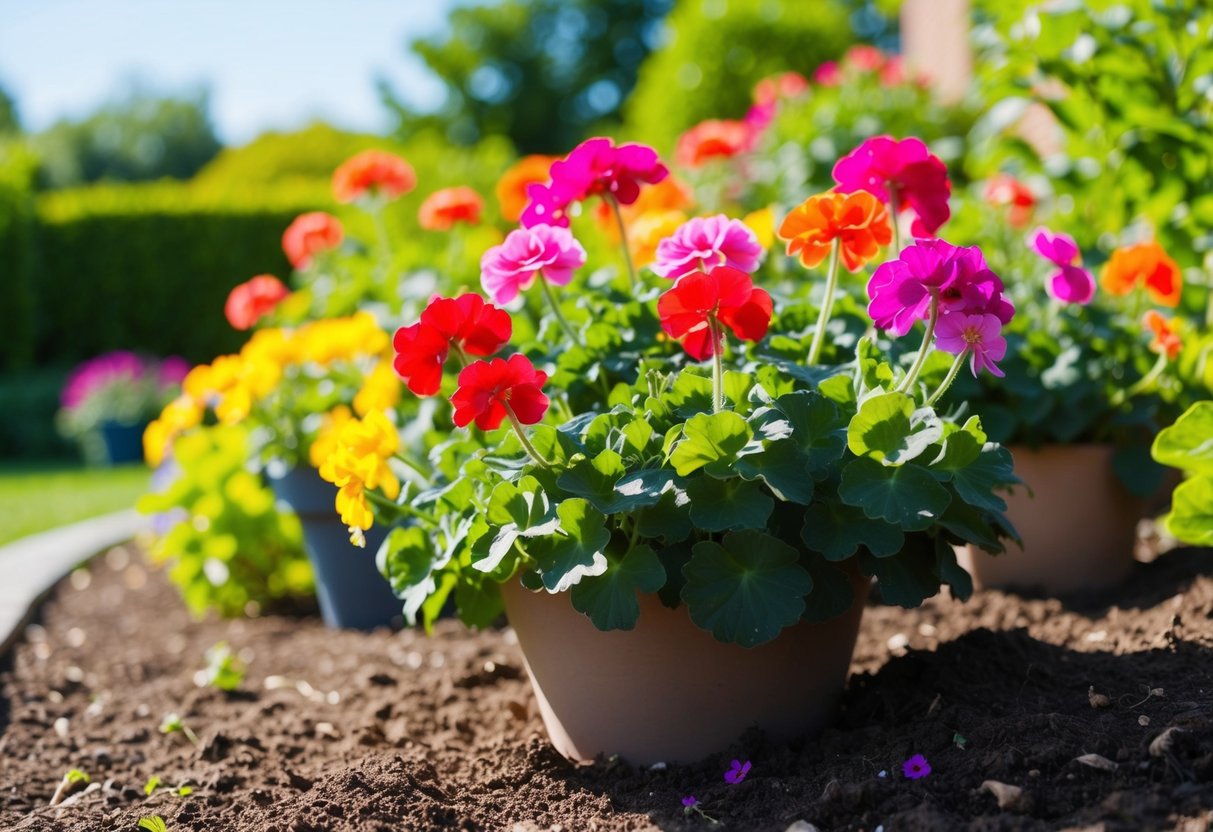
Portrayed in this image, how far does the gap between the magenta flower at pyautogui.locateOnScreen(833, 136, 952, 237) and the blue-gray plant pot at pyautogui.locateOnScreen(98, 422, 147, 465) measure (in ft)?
23.9

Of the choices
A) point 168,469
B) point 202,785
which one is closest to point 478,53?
point 168,469

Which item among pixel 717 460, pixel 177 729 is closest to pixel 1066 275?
pixel 717 460

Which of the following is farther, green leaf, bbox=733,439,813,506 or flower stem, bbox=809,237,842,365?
flower stem, bbox=809,237,842,365

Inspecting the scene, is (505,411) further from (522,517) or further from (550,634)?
(550,634)

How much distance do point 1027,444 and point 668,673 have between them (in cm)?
116

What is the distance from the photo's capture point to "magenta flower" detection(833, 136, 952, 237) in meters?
1.77

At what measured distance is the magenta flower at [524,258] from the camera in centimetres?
170

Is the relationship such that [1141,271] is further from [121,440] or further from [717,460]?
[121,440]

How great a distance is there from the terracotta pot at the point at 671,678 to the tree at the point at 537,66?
24.1 meters

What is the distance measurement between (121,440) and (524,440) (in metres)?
7.34

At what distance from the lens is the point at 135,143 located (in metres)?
40.2

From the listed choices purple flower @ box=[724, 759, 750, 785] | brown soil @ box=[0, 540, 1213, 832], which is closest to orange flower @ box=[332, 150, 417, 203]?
brown soil @ box=[0, 540, 1213, 832]

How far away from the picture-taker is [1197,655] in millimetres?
1826

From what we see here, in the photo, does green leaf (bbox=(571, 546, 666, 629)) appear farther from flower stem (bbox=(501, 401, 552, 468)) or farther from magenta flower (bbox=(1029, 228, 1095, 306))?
magenta flower (bbox=(1029, 228, 1095, 306))
